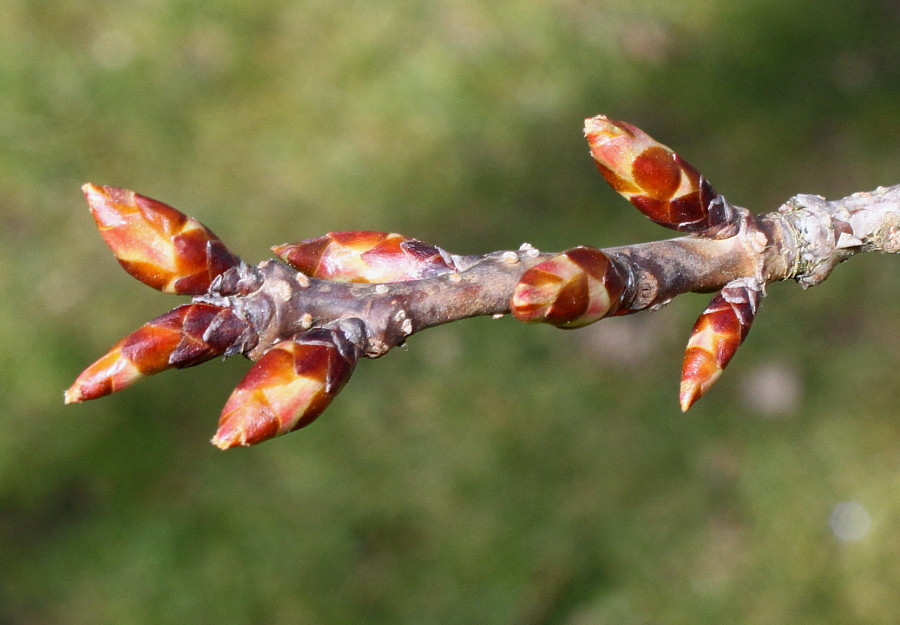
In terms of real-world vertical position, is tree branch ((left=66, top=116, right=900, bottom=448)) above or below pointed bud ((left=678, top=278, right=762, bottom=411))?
above

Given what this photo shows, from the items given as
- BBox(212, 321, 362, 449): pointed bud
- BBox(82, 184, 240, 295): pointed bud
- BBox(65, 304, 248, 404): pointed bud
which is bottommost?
BBox(212, 321, 362, 449): pointed bud

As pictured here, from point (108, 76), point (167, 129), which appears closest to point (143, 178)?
point (167, 129)

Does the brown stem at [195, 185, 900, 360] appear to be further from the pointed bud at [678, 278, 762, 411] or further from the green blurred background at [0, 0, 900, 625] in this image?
the green blurred background at [0, 0, 900, 625]

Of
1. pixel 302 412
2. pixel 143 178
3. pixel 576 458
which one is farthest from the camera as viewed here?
pixel 143 178

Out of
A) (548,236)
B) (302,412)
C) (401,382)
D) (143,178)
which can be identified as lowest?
(401,382)

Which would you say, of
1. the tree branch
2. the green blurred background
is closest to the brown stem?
the tree branch

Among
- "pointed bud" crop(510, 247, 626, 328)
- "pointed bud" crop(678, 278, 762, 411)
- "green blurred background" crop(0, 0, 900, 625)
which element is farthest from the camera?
"green blurred background" crop(0, 0, 900, 625)

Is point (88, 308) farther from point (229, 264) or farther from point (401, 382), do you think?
point (229, 264)
